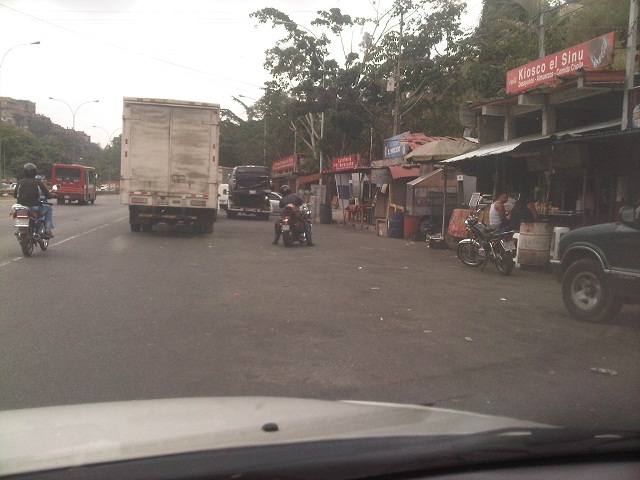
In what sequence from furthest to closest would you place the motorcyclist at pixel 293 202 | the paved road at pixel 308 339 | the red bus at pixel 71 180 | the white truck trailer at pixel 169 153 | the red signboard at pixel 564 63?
the red bus at pixel 71 180 → the white truck trailer at pixel 169 153 → the motorcyclist at pixel 293 202 → the red signboard at pixel 564 63 → the paved road at pixel 308 339

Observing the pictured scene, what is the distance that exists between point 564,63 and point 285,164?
41884mm

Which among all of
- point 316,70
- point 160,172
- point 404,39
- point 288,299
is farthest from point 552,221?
point 316,70

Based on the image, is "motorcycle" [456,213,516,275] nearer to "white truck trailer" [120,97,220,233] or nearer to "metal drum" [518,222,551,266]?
"metal drum" [518,222,551,266]

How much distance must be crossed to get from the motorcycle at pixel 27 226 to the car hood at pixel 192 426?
10959mm

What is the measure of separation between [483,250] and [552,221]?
3.20 meters

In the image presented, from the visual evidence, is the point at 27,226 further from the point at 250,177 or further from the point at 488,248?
the point at 250,177

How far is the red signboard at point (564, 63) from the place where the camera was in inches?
513

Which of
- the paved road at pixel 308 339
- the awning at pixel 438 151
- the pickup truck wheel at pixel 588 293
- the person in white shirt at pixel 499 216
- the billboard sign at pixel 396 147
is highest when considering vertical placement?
the billboard sign at pixel 396 147

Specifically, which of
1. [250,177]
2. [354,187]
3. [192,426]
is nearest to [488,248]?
[192,426]

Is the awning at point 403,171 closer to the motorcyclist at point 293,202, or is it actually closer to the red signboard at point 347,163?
the red signboard at point 347,163

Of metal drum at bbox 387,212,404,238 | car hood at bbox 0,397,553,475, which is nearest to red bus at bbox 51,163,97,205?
metal drum at bbox 387,212,404,238

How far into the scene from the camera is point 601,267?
26.3 feet

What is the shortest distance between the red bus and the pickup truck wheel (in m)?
38.4

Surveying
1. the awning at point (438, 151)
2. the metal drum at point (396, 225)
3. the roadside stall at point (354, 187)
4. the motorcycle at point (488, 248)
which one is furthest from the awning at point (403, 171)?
the motorcycle at point (488, 248)
